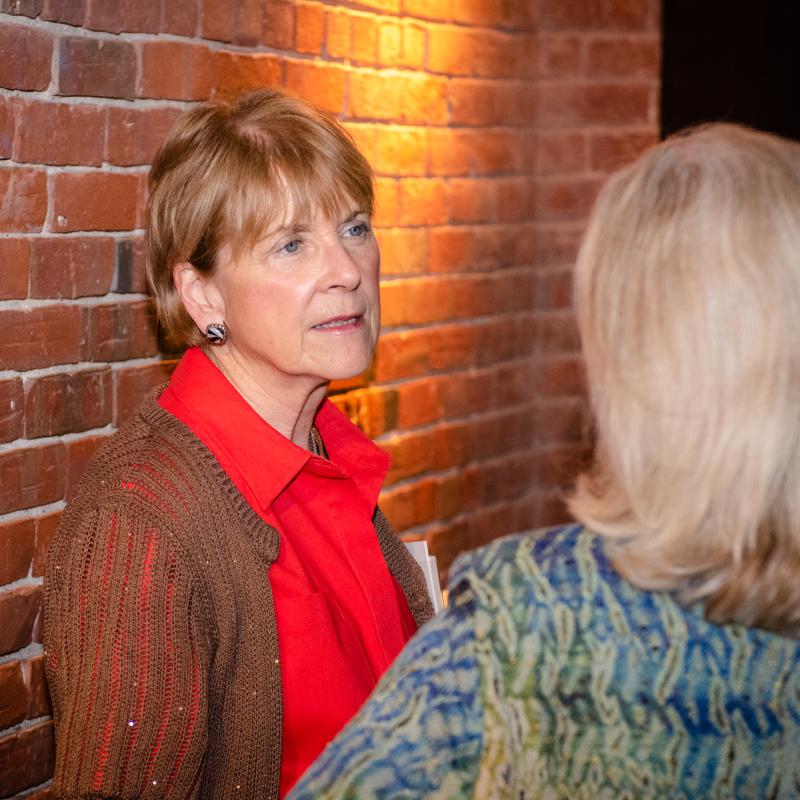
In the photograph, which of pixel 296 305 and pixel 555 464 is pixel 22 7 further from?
pixel 555 464

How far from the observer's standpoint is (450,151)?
8.74ft

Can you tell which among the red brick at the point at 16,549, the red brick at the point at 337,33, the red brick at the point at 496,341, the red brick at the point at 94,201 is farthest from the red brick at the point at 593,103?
the red brick at the point at 16,549

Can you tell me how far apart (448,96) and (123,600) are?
5.53ft

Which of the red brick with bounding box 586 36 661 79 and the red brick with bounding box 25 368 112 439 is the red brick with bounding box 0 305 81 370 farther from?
the red brick with bounding box 586 36 661 79

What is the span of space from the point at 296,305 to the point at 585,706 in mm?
877

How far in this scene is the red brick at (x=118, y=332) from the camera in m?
1.73

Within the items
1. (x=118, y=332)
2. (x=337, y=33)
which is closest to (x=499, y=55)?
(x=337, y=33)

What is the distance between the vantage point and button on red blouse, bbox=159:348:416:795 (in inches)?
60.4

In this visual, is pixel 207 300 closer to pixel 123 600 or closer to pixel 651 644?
pixel 123 600

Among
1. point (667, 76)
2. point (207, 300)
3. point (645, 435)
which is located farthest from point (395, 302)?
point (645, 435)

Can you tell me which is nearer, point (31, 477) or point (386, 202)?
point (31, 477)

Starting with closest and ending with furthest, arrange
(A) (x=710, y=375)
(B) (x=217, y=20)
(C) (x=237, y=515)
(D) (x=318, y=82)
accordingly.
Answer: (A) (x=710, y=375) < (C) (x=237, y=515) < (B) (x=217, y=20) < (D) (x=318, y=82)

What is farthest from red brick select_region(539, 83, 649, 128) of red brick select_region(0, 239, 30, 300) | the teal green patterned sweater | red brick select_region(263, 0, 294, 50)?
the teal green patterned sweater

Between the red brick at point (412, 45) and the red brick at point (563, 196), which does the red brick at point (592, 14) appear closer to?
the red brick at point (563, 196)
